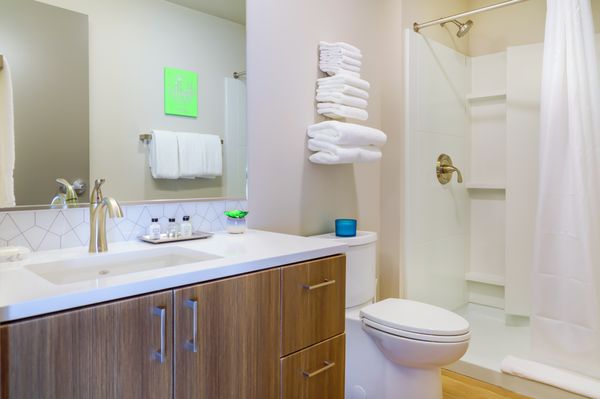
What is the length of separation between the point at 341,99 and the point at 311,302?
1.06m

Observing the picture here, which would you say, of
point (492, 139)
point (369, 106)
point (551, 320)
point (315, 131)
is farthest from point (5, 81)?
point (492, 139)

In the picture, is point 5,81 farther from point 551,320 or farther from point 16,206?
point 551,320

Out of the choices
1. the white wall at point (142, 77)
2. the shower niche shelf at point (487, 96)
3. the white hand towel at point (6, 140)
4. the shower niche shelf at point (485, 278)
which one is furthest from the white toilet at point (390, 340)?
the shower niche shelf at point (487, 96)

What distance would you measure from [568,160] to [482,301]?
147 cm

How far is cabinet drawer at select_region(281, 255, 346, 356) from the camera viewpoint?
118 cm

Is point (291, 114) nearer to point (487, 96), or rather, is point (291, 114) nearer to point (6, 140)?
point (6, 140)

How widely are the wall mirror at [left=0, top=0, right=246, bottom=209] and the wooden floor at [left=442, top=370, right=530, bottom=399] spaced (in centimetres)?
148

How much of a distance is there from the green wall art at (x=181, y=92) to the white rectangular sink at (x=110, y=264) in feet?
1.80

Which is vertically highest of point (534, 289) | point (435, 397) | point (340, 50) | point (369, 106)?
point (340, 50)

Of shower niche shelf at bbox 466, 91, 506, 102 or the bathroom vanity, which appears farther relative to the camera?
shower niche shelf at bbox 466, 91, 506, 102

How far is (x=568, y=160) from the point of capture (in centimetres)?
203

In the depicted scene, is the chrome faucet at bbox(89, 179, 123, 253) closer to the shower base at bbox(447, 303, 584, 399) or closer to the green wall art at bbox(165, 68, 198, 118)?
the green wall art at bbox(165, 68, 198, 118)

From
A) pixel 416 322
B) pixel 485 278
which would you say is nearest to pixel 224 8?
pixel 416 322

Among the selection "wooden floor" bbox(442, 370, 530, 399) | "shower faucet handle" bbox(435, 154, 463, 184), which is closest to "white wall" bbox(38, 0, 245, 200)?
"wooden floor" bbox(442, 370, 530, 399)
